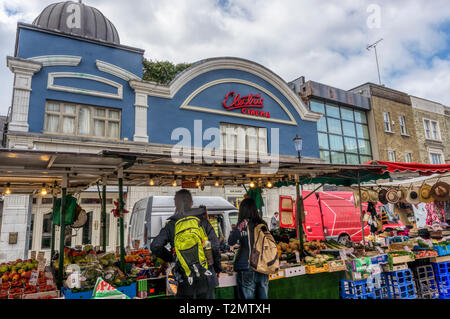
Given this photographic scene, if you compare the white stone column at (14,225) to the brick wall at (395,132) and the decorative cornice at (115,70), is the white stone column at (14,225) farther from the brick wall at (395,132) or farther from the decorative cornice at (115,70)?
the brick wall at (395,132)

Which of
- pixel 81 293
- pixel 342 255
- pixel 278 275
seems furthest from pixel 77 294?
pixel 342 255

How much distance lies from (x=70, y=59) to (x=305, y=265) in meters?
13.2

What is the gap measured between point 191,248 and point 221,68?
14778mm

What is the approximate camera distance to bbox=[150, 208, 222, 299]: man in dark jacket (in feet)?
13.1

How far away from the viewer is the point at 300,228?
707 cm

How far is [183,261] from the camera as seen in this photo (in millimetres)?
4027

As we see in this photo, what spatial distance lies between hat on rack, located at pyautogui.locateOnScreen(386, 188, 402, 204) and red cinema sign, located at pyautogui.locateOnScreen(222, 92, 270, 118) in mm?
9482

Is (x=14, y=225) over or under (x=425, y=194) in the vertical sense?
under

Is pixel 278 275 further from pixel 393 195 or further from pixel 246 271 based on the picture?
pixel 393 195

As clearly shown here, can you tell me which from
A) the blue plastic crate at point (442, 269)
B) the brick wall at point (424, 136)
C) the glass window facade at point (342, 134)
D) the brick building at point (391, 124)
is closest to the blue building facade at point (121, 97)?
the glass window facade at point (342, 134)

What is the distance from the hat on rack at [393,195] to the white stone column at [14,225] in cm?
1441

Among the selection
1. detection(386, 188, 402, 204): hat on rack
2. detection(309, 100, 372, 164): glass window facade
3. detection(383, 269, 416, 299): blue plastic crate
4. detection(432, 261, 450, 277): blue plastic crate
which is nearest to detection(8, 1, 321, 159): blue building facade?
detection(309, 100, 372, 164): glass window facade

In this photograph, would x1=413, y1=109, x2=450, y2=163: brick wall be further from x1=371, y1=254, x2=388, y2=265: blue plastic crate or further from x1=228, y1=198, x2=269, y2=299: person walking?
x1=228, y1=198, x2=269, y2=299: person walking

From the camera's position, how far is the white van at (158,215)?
1185 centimetres
